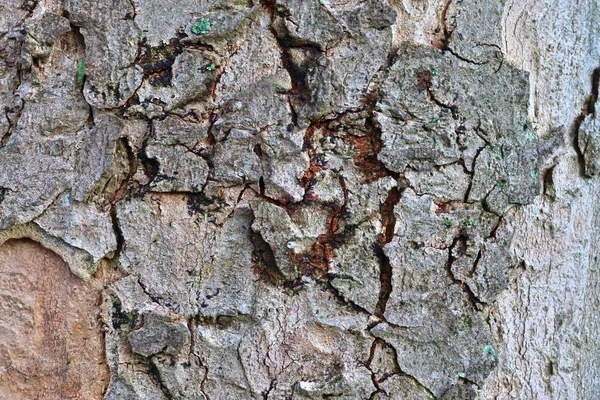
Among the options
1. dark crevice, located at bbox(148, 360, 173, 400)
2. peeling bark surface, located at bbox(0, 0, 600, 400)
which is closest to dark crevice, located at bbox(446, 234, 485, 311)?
peeling bark surface, located at bbox(0, 0, 600, 400)

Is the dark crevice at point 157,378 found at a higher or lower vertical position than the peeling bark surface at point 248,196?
lower

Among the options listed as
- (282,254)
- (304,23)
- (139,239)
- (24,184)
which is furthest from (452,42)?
(24,184)

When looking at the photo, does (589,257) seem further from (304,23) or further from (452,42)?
(304,23)

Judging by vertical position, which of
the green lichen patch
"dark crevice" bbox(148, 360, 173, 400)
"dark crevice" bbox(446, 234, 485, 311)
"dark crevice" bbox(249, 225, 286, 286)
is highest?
the green lichen patch

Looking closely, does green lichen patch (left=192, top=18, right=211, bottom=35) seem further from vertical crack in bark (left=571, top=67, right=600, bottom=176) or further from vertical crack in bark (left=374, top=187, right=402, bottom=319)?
vertical crack in bark (left=571, top=67, right=600, bottom=176)

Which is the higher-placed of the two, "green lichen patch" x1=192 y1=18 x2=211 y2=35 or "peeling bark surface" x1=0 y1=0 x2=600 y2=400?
"green lichen patch" x1=192 y1=18 x2=211 y2=35

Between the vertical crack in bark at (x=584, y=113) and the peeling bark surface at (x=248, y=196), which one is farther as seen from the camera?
the vertical crack in bark at (x=584, y=113)

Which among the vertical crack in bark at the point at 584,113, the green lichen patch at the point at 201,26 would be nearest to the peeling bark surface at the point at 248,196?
the green lichen patch at the point at 201,26

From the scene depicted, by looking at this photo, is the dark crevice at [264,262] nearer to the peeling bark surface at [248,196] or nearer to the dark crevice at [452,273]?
the peeling bark surface at [248,196]
